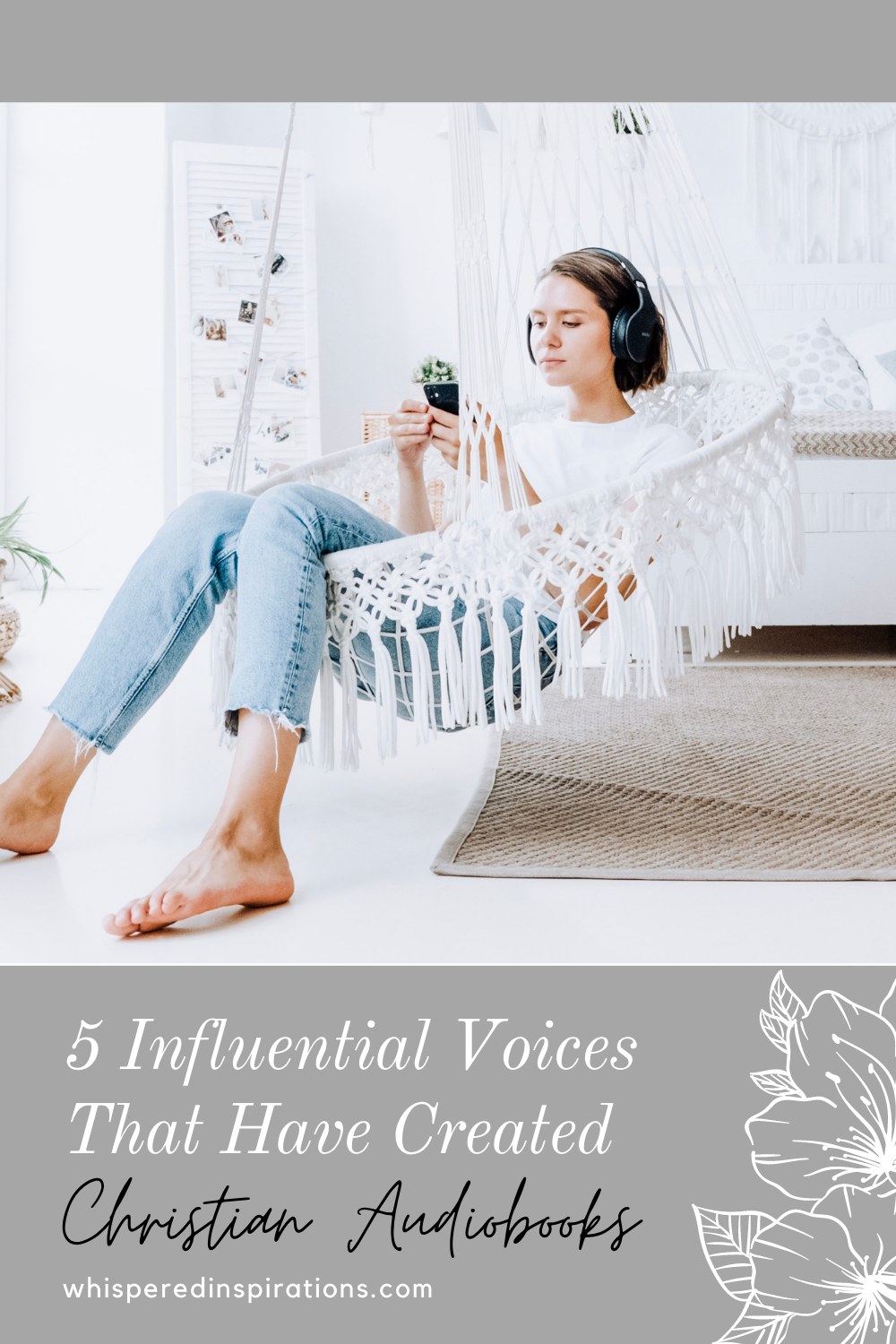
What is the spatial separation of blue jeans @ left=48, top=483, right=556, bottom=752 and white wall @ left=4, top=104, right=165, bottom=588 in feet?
10.2

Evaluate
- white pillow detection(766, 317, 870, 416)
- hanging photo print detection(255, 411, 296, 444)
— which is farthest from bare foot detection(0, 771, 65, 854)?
hanging photo print detection(255, 411, 296, 444)

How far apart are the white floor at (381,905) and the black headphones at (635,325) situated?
0.60 m

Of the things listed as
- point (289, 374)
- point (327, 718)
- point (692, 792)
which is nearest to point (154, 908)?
point (327, 718)

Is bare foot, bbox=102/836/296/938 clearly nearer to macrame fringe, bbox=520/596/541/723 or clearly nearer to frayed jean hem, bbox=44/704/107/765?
frayed jean hem, bbox=44/704/107/765

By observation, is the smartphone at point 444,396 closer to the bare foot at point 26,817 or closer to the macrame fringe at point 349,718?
the macrame fringe at point 349,718

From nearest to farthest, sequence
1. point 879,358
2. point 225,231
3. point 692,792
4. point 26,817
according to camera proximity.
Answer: point 26,817 → point 692,792 → point 879,358 → point 225,231

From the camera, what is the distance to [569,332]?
1342 mm

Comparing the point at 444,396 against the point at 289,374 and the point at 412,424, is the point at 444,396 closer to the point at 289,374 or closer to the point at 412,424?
the point at 412,424

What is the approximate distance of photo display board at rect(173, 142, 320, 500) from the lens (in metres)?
3.89

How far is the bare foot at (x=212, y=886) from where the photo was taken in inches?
36.8

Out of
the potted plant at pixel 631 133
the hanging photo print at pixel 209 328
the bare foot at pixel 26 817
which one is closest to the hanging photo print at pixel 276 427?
the hanging photo print at pixel 209 328

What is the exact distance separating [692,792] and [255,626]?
652 millimetres
